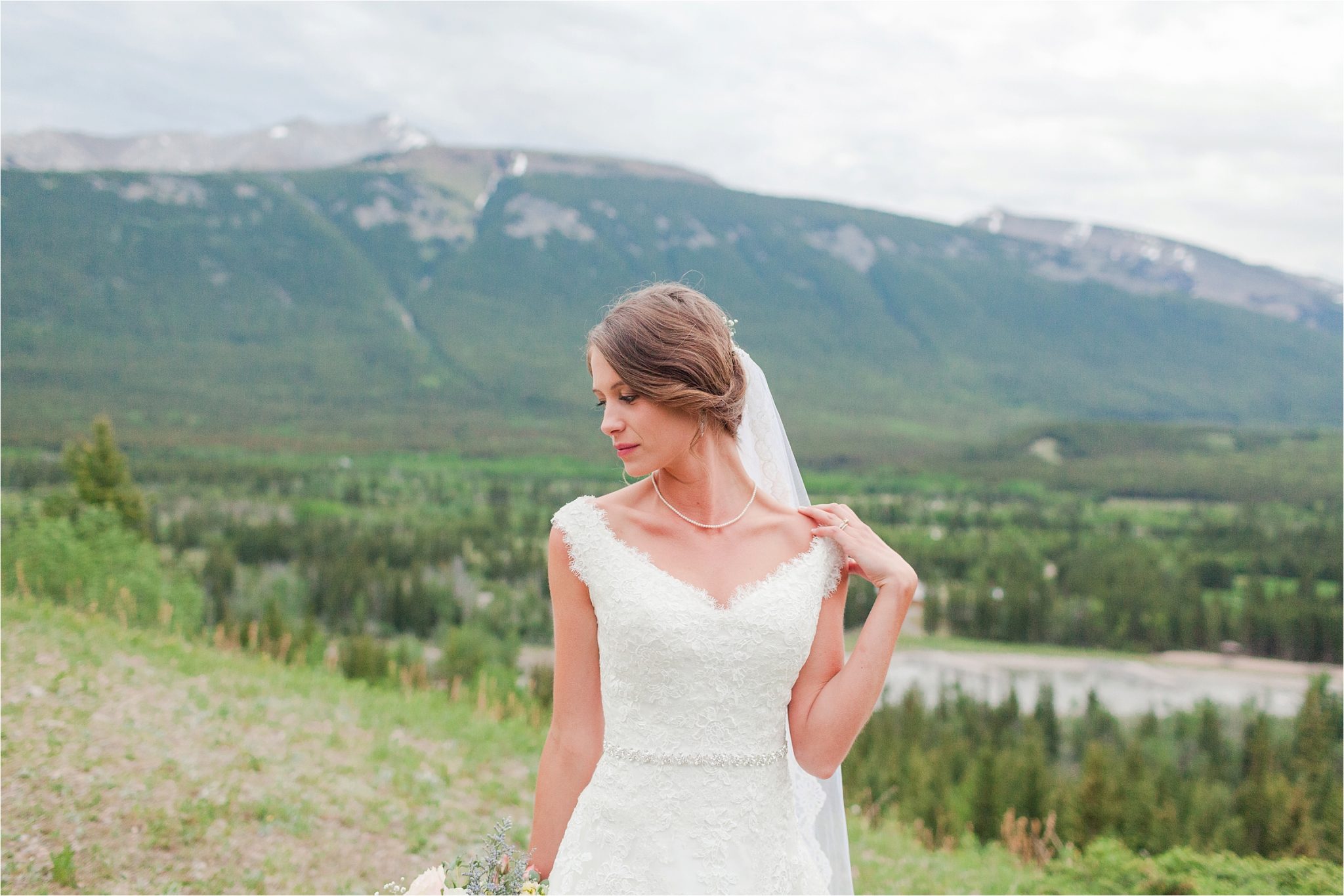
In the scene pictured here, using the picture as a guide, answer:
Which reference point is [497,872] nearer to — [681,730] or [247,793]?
[681,730]

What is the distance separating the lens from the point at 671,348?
8.52ft

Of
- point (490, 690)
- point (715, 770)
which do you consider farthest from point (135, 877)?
point (490, 690)

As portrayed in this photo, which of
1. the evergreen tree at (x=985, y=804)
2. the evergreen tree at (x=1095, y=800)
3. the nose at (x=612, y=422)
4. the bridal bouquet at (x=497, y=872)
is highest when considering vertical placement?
the nose at (x=612, y=422)

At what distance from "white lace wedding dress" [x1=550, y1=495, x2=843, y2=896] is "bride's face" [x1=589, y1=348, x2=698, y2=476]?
0.28m

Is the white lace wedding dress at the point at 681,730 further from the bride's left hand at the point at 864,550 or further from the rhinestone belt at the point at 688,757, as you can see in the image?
the bride's left hand at the point at 864,550

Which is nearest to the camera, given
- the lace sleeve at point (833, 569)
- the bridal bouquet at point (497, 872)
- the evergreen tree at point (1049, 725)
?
the bridal bouquet at point (497, 872)

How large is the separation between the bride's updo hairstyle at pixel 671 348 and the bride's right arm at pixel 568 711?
1.61 ft

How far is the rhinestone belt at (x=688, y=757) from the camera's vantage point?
2697mm

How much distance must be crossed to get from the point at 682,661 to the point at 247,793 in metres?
6.51

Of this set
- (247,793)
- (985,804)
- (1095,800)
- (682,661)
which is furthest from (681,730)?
(985,804)

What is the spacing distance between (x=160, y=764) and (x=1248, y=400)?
225254 millimetres

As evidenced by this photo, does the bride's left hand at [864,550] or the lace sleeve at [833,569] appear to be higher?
the bride's left hand at [864,550]

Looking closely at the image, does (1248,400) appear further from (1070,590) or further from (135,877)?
(135,877)

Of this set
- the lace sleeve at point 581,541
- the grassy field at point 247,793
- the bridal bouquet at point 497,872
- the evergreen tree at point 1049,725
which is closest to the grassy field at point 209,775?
the grassy field at point 247,793
